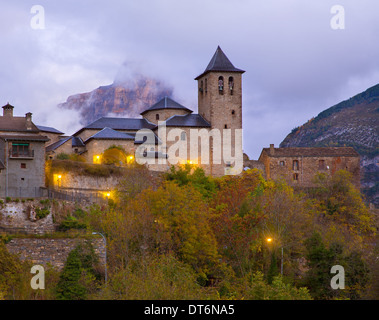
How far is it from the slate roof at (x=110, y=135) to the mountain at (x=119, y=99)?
64.2m

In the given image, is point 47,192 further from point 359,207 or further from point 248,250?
point 359,207

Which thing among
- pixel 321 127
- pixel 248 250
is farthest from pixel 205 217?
pixel 321 127

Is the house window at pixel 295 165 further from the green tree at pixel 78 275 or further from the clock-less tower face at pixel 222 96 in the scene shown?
the green tree at pixel 78 275

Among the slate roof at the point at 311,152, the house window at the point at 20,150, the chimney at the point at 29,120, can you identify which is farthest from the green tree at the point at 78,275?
the slate roof at the point at 311,152

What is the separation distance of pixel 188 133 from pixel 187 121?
190 cm

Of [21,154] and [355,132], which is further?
[355,132]

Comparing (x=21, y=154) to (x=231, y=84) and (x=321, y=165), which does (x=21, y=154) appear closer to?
(x=231, y=84)

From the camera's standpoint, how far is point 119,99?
142750 millimetres

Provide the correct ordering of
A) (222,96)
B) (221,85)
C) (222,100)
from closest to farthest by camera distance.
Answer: (222,100), (222,96), (221,85)

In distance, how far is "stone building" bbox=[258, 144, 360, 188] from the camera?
80250mm

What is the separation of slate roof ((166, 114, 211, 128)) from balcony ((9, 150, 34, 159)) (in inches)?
987

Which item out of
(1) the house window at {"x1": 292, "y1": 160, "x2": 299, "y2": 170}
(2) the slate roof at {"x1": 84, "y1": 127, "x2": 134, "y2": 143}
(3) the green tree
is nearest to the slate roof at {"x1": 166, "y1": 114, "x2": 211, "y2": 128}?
(2) the slate roof at {"x1": 84, "y1": 127, "x2": 134, "y2": 143}

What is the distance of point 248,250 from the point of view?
50.6 m

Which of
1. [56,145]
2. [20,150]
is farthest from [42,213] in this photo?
[56,145]
